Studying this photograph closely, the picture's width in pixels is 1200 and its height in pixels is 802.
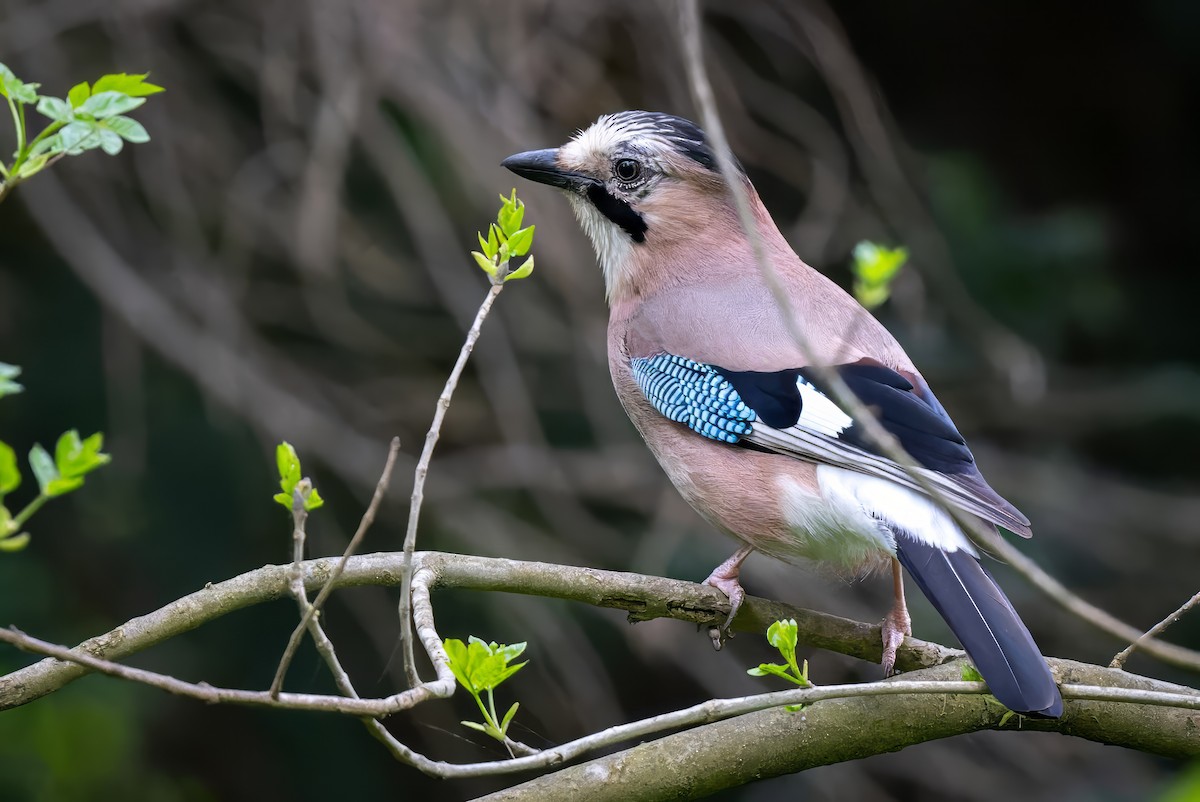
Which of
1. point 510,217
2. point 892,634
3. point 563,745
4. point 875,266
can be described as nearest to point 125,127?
point 510,217

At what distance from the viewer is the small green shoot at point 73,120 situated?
168 centimetres

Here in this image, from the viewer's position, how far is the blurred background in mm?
4004

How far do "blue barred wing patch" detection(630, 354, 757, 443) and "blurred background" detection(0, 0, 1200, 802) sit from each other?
994mm

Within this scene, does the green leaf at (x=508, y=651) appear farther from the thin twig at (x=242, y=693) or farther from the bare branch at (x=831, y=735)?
the bare branch at (x=831, y=735)

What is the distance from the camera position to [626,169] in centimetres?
333

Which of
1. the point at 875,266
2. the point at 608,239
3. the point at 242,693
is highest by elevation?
the point at 608,239

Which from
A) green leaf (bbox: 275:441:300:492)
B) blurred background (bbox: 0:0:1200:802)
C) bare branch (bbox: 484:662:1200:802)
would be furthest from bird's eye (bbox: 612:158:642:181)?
green leaf (bbox: 275:441:300:492)

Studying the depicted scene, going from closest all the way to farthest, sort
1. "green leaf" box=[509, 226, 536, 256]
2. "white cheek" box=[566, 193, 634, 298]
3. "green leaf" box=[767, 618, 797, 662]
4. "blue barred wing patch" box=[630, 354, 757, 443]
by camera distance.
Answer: "green leaf" box=[767, 618, 797, 662]
"green leaf" box=[509, 226, 536, 256]
"blue barred wing patch" box=[630, 354, 757, 443]
"white cheek" box=[566, 193, 634, 298]

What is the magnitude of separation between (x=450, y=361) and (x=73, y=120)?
3202 millimetres

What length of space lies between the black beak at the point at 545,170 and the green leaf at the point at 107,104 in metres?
1.57

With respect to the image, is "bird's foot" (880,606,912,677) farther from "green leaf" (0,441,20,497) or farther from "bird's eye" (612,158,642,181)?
"green leaf" (0,441,20,497)

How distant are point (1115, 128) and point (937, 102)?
2.37 ft

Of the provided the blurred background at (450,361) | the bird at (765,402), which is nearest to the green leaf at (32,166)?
the bird at (765,402)

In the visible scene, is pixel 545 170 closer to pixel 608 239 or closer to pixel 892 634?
pixel 608 239
